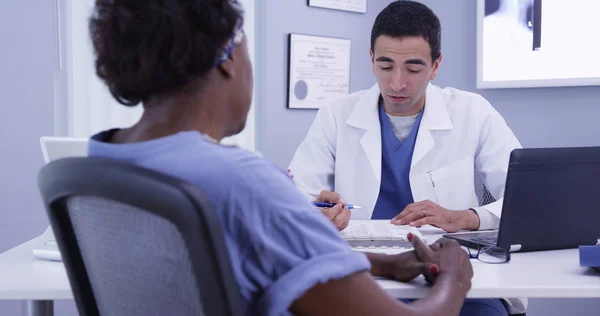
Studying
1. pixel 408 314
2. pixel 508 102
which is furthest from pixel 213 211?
pixel 508 102

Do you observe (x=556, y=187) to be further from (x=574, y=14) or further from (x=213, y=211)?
(x=574, y=14)

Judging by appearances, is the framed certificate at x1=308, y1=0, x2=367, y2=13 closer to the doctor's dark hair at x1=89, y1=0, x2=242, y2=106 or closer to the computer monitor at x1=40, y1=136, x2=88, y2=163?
the computer monitor at x1=40, y1=136, x2=88, y2=163

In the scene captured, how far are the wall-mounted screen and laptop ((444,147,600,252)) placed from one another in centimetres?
144

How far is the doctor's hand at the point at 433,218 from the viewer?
1.71 meters

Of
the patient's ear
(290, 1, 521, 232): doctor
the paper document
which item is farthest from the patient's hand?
(290, 1, 521, 232): doctor

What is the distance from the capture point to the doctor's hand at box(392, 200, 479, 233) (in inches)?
67.4

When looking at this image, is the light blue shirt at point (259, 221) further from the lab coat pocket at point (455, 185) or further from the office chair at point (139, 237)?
the lab coat pocket at point (455, 185)

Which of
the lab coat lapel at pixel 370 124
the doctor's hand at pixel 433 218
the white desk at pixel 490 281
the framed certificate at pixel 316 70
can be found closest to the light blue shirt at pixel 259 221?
the white desk at pixel 490 281

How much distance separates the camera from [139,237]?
0.68 meters

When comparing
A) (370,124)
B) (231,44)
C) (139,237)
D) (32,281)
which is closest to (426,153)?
(370,124)

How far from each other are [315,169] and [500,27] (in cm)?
123

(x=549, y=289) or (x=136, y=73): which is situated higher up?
(x=136, y=73)

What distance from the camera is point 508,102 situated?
2.90m

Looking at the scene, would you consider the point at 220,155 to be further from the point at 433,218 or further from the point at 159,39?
the point at 433,218
